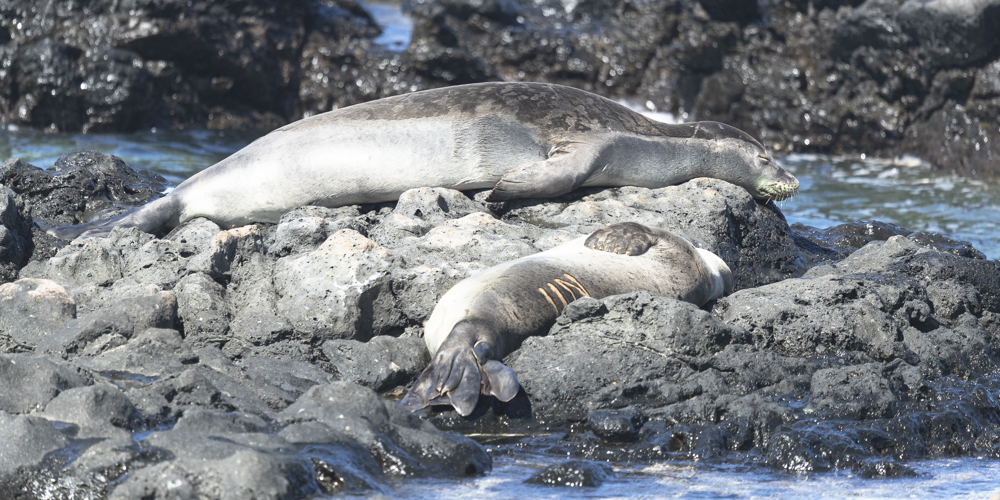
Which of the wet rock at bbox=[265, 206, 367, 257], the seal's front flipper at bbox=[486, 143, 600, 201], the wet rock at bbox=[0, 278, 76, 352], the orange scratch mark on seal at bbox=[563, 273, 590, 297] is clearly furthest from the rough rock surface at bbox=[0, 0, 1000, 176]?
the orange scratch mark on seal at bbox=[563, 273, 590, 297]

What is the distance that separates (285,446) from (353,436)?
279 mm

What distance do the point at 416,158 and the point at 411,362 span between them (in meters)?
1.84

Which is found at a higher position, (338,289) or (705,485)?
(338,289)

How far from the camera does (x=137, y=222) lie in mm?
5902

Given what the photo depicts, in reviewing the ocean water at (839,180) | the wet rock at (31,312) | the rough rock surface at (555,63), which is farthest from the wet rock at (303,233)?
the rough rock surface at (555,63)

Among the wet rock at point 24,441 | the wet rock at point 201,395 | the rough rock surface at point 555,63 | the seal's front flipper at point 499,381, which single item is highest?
the rough rock surface at point 555,63

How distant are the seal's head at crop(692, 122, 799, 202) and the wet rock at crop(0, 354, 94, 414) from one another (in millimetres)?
4184

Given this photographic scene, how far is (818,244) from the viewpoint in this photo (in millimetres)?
7262

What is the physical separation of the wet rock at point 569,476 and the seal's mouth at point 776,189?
12.2 ft

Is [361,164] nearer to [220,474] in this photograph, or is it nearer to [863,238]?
[220,474]

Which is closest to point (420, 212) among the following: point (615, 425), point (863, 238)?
point (615, 425)

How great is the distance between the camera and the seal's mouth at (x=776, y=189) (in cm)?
664

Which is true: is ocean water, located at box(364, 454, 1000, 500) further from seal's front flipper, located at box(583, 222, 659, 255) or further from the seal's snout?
the seal's snout

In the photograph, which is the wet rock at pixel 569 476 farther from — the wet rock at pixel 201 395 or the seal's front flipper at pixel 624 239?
the seal's front flipper at pixel 624 239
